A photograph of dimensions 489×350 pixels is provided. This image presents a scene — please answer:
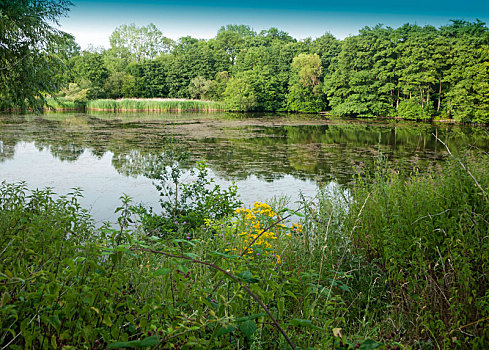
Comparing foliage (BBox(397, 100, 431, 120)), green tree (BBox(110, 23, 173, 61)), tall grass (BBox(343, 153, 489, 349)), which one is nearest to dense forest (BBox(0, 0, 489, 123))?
foliage (BBox(397, 100, 431, 120))

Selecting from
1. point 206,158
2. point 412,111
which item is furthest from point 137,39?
point 206,158

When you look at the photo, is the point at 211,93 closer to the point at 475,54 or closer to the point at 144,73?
the point at 144,73

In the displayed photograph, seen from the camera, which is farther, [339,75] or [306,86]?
[306,86]

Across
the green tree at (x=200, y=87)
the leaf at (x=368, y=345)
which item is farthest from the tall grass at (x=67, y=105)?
the leaf at (x=368, y=345)

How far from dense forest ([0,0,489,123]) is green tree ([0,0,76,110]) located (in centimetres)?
1925

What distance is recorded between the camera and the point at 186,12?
6725 centimetres

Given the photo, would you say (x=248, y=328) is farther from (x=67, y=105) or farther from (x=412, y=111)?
(x=67, y=105)

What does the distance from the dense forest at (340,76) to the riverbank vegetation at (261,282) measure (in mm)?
20301

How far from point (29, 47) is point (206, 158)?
5420mm

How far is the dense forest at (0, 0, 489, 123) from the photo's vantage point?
2714 cm

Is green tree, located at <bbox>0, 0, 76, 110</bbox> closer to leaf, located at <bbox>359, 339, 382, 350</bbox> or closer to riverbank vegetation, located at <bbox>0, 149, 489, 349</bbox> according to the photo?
riverbank vegetation, located at <bbox>0, 149, 489, 349</bbox>

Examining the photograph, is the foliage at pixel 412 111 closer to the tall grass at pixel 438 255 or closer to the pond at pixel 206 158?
the pond at pixel 206 158

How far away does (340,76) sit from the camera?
33.5m

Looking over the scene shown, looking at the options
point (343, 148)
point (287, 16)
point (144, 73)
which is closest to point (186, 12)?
point (287, 16)
